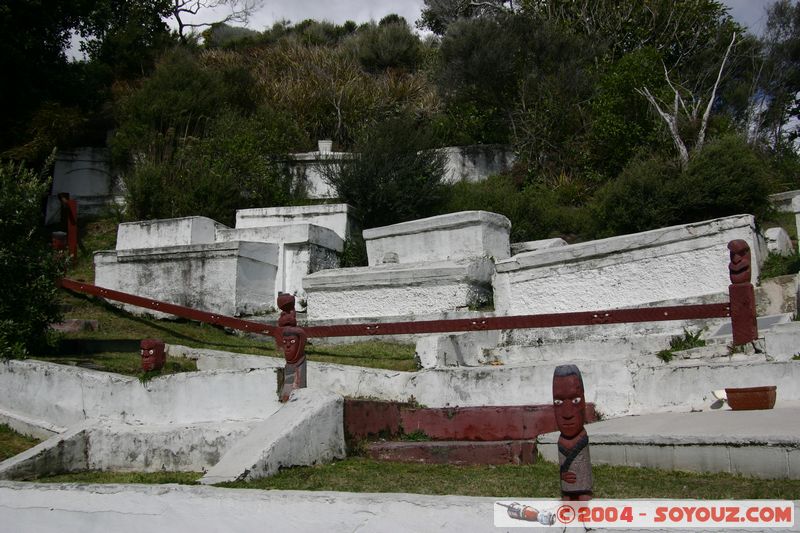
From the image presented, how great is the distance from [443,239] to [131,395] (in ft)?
23.0

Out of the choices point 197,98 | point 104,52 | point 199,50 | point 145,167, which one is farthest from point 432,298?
point 199,50

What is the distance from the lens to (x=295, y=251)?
15.1 metres

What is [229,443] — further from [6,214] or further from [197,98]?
[197,98]

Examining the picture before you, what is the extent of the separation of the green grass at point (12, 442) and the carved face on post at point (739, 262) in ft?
25.2

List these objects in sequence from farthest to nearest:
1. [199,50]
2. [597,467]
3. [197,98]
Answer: [199,50] < [197,98] < [597,467]

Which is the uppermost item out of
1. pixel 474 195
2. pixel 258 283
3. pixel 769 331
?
pixel 474 195

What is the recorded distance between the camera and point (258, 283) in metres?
14.8

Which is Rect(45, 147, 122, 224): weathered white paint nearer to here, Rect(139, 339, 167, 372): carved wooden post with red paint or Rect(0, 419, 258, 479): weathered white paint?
Rect(139, 339, 167, 372): carved wooden post with red paint

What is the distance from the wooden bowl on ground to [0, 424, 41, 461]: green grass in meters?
6.89

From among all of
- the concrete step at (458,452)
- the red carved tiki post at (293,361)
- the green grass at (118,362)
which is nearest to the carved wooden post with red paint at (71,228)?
the green grass at (118,362)

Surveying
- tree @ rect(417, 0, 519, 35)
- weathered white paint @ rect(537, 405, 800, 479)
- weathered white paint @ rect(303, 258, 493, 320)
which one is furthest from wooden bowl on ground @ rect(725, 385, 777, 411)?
tree @ rect(417, 0, 519, 35)

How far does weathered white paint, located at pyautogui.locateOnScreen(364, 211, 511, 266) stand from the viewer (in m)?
13.7

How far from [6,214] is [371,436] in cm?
641

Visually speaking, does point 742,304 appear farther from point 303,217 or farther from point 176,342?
point 303,217
